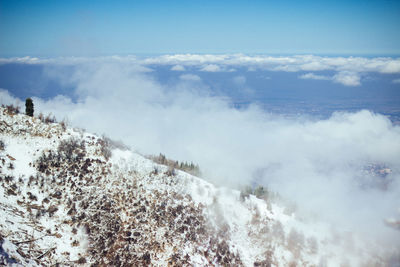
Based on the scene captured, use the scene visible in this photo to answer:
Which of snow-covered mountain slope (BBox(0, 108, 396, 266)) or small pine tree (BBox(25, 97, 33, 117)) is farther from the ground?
small pine tree (BBox(25, 97, 33, 117))

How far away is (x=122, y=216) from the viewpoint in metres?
49.6

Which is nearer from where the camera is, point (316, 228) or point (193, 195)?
point (193, 195)

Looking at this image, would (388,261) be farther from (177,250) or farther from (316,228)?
(177,250)

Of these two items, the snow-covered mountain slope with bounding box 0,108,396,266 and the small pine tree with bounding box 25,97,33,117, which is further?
the small pine tree with bounding box 25,97,33,117

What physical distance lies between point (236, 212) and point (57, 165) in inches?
1980

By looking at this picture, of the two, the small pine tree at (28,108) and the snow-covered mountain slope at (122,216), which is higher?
the small pine tree at (28,108)

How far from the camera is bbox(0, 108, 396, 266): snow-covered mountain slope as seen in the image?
137 ft

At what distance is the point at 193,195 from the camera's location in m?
62.9

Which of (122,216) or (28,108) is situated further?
(28,108)

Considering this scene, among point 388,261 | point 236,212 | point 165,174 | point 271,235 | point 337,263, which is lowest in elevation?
point 388,261

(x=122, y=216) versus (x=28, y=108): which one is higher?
(x=28, y=108)

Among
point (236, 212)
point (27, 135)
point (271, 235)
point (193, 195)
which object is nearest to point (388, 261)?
point (271, 235)

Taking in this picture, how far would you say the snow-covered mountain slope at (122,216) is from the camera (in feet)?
137

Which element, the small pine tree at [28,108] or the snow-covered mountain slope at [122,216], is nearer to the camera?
the snow-covered mountain slope at [122,216]
